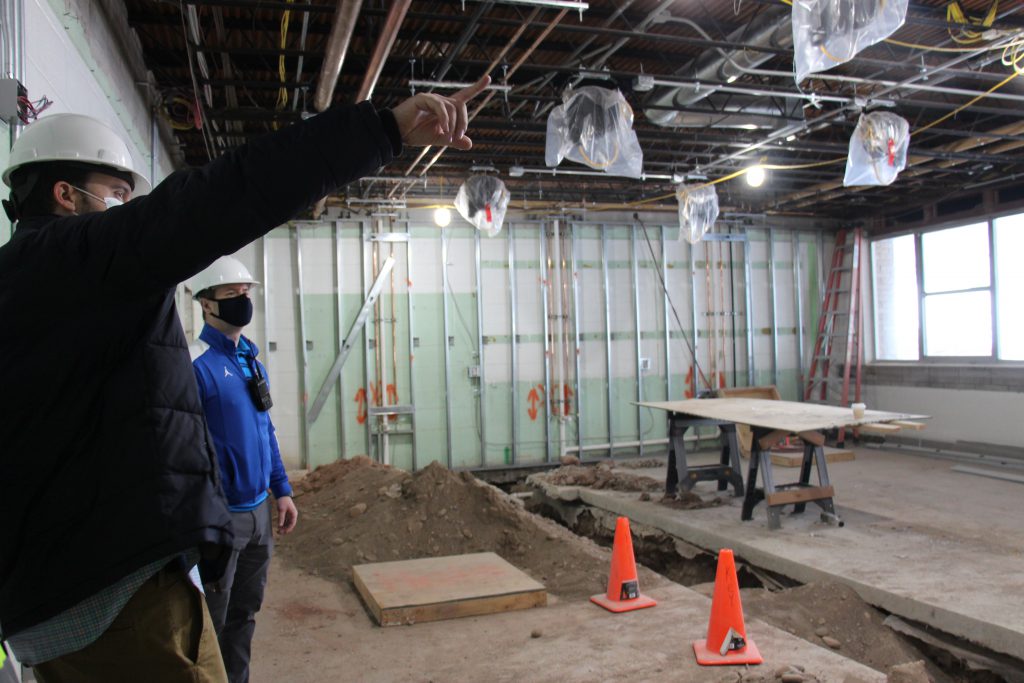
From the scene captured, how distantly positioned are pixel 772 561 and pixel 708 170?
5.32 metres

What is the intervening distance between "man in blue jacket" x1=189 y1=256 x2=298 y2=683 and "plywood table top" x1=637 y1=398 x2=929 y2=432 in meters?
4.10

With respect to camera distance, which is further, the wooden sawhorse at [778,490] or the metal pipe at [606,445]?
the metal pipe at [606,445]

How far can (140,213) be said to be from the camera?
106 centimetres

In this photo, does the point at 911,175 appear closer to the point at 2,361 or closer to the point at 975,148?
the point at 975,148

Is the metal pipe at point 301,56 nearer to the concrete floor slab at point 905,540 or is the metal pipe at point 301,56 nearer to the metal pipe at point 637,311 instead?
the concrete floor slab at point 905,540

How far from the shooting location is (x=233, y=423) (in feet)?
9.03

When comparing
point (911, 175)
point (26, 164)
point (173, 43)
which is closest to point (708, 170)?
point (911, 175)

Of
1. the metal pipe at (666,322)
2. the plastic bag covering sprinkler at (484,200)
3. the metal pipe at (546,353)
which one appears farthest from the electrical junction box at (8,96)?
the metal pipe at (666,322)

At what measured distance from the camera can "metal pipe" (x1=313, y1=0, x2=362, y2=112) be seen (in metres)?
3.66

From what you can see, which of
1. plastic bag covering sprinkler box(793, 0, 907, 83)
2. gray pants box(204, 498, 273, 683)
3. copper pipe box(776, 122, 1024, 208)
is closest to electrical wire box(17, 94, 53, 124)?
gray pants box(204, 498, 273, 683)

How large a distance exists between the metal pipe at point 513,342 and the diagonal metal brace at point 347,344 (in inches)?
66.4

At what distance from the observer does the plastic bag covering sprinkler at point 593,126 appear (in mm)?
5285

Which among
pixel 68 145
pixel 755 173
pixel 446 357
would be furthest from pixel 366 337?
pixel 68 145

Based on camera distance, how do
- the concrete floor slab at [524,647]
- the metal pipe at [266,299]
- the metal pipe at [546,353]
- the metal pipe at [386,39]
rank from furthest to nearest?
the metal pipe at [546,353] → the metal pipe at [266,299] → the metal pipe at [386,39] → the concrete floor slab at [524,647]
